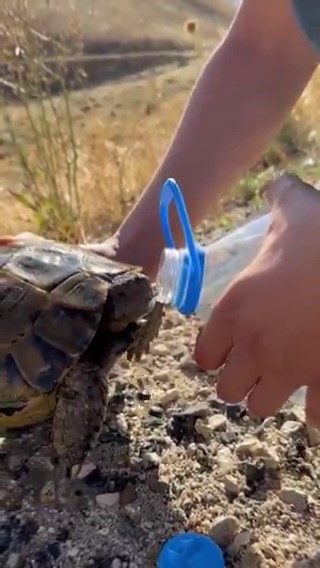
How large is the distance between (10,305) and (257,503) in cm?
56

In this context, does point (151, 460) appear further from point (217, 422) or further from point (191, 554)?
point (191, 554)

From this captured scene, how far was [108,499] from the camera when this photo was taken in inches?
66.2

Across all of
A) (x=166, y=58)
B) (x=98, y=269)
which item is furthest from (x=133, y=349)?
(x=166, y=58)

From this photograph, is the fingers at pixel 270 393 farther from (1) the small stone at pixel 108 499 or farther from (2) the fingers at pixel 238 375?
(1) the small stone at pixel 108 499

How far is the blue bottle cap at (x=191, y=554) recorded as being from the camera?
4.86 feet

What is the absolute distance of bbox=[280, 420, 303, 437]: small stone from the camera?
1.83m

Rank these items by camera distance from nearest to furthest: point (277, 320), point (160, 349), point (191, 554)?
point (277, 320)
point (191, 554)
point (160, 349)

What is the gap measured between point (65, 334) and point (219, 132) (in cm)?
50

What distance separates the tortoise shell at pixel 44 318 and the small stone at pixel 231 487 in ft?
1.15

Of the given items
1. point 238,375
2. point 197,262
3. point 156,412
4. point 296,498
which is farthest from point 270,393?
point 156,412

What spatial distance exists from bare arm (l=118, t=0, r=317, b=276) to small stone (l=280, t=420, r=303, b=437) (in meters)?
0.41

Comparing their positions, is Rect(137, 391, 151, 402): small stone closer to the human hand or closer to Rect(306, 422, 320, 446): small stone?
Rect(306, 422, 320, 446): small stone

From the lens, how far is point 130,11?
11.8 metres

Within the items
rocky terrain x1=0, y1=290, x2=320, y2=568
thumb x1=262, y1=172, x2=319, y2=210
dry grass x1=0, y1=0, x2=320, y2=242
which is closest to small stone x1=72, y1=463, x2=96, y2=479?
rocky terrain x1=0, y1=290, x2=320, y2=568
